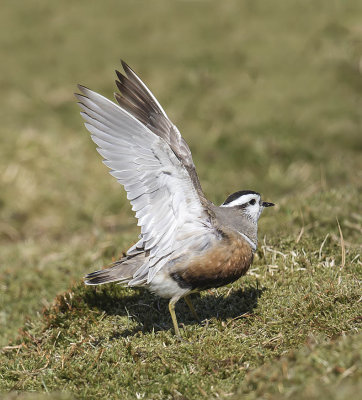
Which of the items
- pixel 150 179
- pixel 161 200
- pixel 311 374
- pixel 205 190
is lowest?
pixel 311 374

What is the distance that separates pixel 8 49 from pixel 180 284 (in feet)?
39.6

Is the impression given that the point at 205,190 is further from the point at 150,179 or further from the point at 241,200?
the point at 150,179

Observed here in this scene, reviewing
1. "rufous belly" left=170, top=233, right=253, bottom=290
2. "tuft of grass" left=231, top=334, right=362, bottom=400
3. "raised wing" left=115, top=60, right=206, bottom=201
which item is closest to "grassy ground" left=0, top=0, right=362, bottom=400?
"tuft of grass" left=231, top=334, right=362, bottom=400

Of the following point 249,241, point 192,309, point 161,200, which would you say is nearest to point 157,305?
point 192,309

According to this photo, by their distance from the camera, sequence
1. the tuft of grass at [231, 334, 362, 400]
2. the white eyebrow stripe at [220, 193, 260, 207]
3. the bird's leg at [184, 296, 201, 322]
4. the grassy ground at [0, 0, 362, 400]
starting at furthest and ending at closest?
the white eyebrow stripe at [220, 193, 260, 207], the bird's leg at [184, 296, 201, 322], the grassy ground at [0, 0, 362, 400], the tuft of grass at [231, 334, 362, 400]

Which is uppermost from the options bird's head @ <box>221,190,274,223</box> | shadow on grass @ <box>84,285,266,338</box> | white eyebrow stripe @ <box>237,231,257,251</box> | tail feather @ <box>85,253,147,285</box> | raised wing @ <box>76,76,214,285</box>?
raised wing @ <box>76,76,214,285</box>

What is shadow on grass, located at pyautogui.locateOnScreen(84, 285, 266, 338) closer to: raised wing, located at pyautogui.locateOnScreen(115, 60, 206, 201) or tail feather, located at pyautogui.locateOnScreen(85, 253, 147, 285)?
tail feather, located at pyautogui.locateOnScreen(85, 253, 147, 285)

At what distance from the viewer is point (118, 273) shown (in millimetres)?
6574

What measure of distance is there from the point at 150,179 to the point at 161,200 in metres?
0.25

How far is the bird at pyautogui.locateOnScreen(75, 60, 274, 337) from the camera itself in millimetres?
5863

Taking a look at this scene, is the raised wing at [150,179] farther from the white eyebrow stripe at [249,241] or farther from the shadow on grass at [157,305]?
the shadow on grass at [157,305]

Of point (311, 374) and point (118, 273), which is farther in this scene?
point (118, 273)

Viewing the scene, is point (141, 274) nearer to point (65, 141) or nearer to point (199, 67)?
point (65, 141)

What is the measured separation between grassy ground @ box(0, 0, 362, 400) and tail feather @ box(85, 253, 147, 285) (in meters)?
0.48
